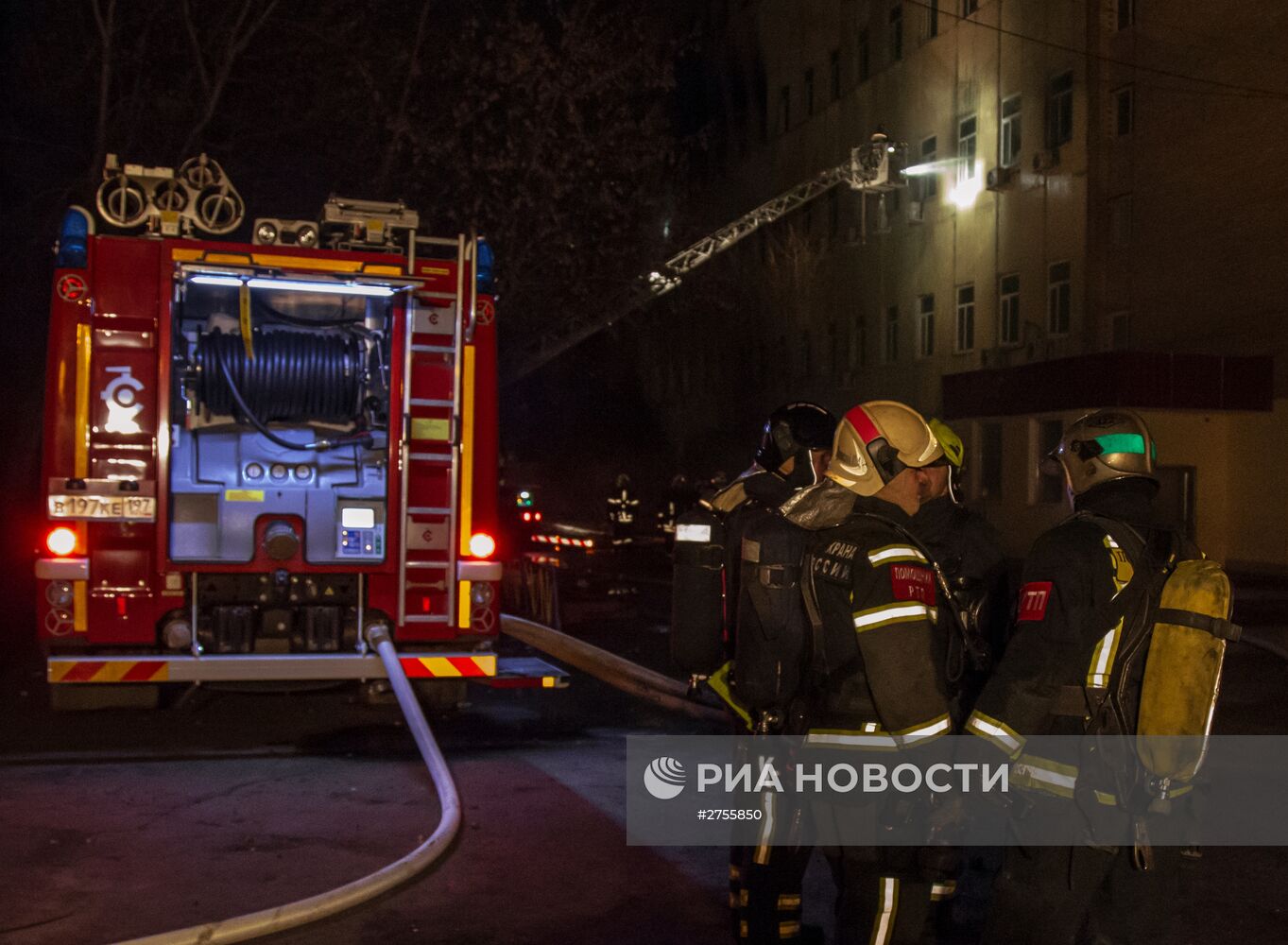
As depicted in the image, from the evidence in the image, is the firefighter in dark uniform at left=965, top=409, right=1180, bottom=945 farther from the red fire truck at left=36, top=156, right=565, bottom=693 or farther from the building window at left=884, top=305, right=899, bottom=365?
the building window at left=884, top=305, right=899, bottom=365

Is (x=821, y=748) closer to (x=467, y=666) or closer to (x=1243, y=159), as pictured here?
(x=467, y=666)

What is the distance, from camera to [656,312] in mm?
23797

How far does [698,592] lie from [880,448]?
1.09 metres

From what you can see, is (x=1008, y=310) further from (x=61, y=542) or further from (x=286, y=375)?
(x=61, y=542)

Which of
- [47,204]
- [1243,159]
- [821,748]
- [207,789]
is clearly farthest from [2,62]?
[1243,159]

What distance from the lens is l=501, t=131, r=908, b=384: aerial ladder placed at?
2145cm

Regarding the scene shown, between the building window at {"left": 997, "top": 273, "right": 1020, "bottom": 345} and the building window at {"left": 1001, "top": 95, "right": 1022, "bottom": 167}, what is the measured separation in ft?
7.72

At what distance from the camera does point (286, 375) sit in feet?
27.0

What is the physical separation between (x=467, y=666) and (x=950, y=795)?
5.18 metres

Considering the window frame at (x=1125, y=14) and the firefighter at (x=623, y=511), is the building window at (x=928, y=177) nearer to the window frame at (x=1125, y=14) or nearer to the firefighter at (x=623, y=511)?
the window frame at (x=1125, y=14)

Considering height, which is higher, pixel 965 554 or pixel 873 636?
pixel 965 554

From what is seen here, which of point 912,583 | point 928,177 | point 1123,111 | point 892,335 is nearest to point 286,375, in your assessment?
point 912,583

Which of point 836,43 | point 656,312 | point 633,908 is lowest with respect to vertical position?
point 633,908

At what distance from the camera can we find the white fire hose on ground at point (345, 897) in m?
4.75
